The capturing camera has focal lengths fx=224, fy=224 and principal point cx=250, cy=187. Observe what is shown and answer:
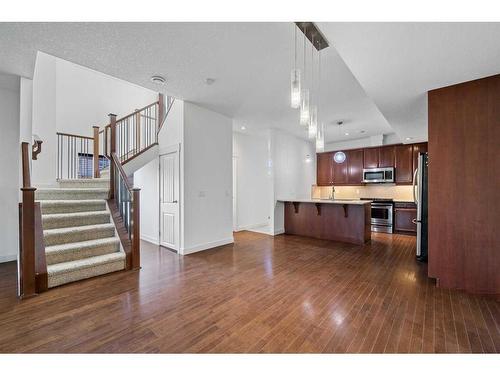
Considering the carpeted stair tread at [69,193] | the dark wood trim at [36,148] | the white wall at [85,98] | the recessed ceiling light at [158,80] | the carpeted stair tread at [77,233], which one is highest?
the white wall at [85,98]

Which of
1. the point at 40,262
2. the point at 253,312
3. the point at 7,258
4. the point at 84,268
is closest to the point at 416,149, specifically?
the point at 253,312

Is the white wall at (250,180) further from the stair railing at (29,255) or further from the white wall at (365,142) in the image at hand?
the stair railing at (29,255)

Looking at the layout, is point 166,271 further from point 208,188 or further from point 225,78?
point 225,78

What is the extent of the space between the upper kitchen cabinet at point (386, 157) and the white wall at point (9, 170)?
8.32 m

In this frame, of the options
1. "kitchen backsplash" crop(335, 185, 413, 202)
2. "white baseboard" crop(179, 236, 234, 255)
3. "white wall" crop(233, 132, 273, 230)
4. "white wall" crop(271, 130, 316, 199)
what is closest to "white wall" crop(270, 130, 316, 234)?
"white wall" crop(271, 130, 316, 199)

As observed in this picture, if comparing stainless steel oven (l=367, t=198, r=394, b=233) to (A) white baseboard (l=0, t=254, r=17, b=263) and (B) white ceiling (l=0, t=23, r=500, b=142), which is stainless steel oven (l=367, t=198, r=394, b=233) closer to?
(B) white ceiling (l=0, t=23, r=500, b=142)

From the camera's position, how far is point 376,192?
701cm

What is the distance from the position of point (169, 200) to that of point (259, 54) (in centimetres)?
315

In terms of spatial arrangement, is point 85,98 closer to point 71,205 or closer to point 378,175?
point 71,205

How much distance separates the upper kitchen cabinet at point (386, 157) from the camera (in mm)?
6539

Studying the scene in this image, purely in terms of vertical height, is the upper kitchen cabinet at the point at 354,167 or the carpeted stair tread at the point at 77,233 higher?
the upper kitchen cabinet at the point at 354,167

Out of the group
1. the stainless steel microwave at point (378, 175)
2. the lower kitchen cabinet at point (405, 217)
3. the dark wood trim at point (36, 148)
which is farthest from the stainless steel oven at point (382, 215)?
the dark wood trim at point (36, 148)

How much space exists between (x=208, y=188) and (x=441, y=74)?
153 inches
